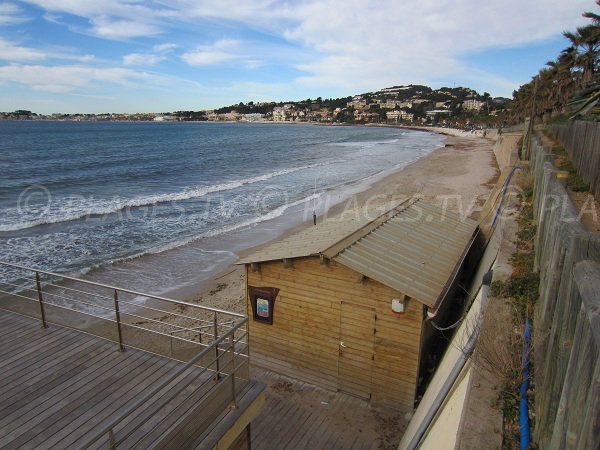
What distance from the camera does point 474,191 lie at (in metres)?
31.4

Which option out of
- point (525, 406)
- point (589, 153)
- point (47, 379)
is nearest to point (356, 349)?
point (525, 406)

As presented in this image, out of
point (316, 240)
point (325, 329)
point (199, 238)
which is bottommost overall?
point (199, 238)

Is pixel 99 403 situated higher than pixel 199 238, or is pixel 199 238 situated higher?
pixel 99 403

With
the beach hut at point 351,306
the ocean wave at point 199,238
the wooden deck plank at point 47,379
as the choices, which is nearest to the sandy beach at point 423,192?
the ocean wave at point 199,238

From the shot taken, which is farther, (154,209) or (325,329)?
(154,209)

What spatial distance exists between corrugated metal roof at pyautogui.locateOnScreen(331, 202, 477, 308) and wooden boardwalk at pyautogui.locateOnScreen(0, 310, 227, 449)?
4129 millimetres

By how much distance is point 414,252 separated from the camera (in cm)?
1012

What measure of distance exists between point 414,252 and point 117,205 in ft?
96.3

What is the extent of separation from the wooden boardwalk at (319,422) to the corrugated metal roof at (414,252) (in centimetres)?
265

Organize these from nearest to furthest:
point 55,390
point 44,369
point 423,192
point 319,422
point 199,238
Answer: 1. point 55,390
2. point 44,369
3. point 319,422
4. point 199,238
5. point 423,192

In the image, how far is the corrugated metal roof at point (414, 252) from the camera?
8.54 meters

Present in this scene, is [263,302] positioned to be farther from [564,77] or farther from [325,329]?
[564,77]

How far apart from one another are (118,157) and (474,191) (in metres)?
56.4

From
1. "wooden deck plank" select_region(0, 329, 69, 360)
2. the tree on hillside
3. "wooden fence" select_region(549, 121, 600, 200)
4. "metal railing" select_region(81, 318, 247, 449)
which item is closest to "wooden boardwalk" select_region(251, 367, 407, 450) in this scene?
"metal railing" select_region(81, 318, 247, 449)
